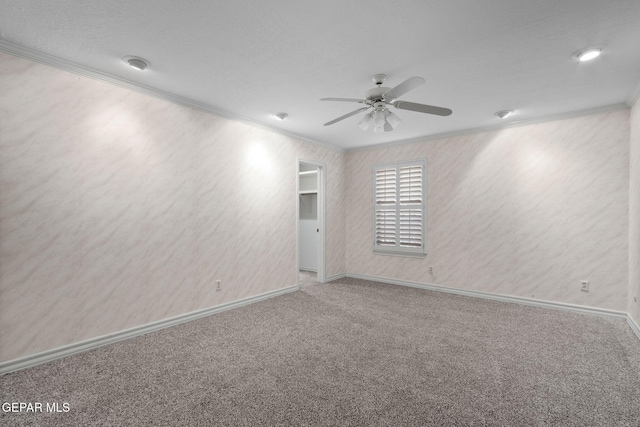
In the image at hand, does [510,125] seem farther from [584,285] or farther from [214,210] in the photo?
[214,210]

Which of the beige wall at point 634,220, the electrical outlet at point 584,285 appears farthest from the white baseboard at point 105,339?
the beige wall at point 634,220

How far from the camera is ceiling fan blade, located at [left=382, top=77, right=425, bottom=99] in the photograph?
7.09ft

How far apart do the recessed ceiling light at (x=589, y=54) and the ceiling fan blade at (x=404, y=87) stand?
4.54 feet

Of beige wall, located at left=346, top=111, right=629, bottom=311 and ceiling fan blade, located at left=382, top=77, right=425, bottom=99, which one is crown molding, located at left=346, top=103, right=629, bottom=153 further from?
ceiling fan blade, located at left=382, top=77, right=425, bottom=99

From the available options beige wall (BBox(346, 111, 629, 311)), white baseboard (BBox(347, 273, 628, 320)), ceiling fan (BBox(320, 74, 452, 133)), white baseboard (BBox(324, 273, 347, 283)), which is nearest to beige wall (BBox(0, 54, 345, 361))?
white baseboard (BBox(324, 273, 347, 283))

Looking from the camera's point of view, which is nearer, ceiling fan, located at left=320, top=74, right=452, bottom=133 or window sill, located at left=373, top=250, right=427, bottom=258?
ceiling fan, located at left=320, top=74, right=452, bottom=133

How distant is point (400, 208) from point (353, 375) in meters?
3.38

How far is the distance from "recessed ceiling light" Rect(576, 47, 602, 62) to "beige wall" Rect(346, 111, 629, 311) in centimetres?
164

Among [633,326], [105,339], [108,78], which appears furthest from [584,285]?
[108,78]

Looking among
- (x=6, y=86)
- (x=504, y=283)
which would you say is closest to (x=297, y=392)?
(x=6, y=86)

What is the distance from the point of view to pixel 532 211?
13.2 ft

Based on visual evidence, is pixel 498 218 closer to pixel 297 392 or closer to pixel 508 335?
pixel 508 335

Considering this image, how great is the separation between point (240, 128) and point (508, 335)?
3885 mm

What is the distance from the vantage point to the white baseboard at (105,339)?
2.30 metres
